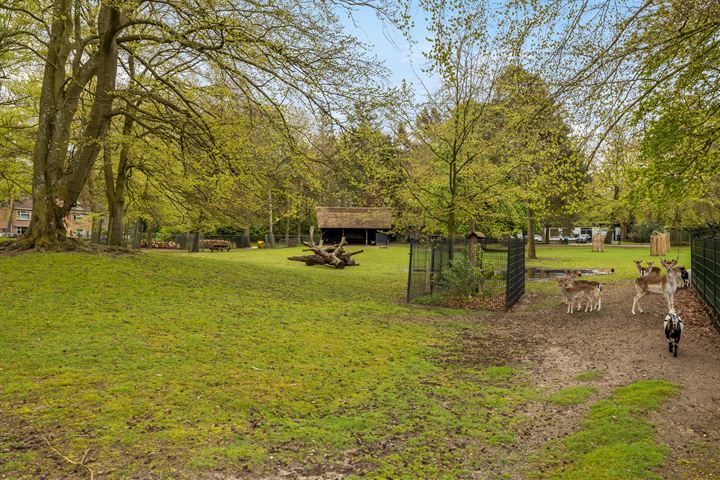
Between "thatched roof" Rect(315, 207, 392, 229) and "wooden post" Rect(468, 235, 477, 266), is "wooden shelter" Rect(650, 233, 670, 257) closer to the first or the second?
"wooden post" Rect(468, 235, 477, 266)

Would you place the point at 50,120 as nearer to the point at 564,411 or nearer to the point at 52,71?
the point at 52,71

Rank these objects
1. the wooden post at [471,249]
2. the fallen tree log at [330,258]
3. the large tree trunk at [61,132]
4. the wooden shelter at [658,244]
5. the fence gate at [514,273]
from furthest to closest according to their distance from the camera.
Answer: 1. the wooden shelter at [658,244]
2. the fallen tree log at [330,258]
3. the wooden post at [471,249]
4. the fence gate at [514,273]
5. the large tree trunk at [61,132]

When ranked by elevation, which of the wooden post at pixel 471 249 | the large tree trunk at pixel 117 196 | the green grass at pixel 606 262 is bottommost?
the green grass at pixel 606 262

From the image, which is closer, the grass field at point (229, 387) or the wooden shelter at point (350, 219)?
the grass field at point (229, 387)

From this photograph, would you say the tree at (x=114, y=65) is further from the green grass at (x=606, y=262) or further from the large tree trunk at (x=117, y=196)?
the green grass at (x=606, y=262)

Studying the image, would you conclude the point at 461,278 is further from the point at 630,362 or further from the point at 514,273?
the point at 630,362

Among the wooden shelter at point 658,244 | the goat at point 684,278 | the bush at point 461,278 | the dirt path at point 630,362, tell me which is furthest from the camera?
the wooden shelter at point 658,244

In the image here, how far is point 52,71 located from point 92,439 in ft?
40.7

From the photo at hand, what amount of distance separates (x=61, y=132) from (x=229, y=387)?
10492mm

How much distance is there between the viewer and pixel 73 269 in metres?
11.7

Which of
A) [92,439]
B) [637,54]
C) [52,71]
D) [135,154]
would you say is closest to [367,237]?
[135,154]

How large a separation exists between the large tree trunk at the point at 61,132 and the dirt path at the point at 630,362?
443 inches

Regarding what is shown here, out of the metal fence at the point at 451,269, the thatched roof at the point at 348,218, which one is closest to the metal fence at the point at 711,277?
the metal fence at the point at 451,269

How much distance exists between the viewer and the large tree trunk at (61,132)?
1305 centimetres
